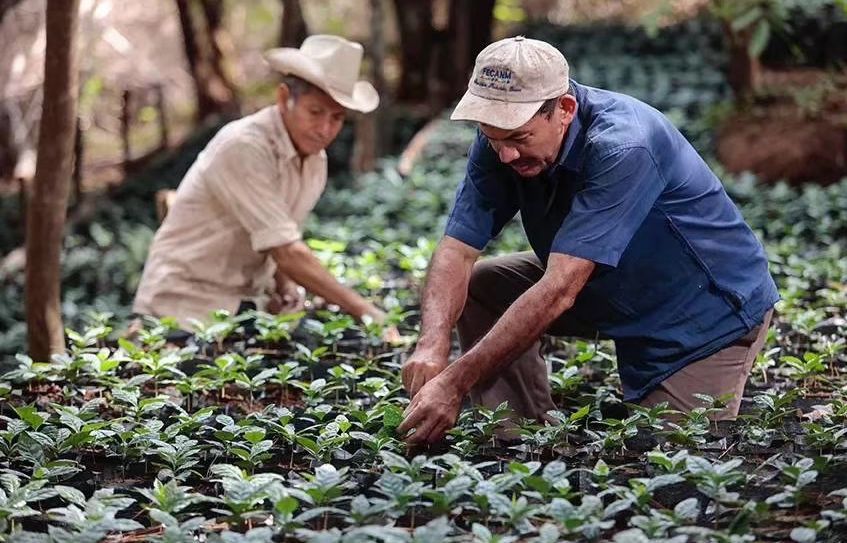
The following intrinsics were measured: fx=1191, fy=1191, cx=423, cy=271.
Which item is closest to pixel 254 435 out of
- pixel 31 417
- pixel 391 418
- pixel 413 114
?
pixel 391 418

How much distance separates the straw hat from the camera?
5273mm

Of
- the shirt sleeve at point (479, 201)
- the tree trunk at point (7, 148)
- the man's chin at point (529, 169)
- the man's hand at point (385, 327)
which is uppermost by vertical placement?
the man's chin at point (529, 169)

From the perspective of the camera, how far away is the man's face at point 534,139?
366 centimetres

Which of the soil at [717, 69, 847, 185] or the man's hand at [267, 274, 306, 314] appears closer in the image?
the man's hand at [267, 274, 306, 314]

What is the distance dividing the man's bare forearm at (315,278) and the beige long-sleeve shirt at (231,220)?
0.07m

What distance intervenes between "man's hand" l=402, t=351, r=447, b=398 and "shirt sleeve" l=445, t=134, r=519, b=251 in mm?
521

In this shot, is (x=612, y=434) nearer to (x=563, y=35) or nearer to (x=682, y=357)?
(x=682, y=357)

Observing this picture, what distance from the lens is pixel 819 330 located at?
505cm

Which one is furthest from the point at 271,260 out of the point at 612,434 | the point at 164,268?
the point at 612,434

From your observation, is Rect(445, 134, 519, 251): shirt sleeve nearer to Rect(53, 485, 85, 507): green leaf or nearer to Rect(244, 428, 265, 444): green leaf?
Rect(244, 428, 265, 444): green leaf

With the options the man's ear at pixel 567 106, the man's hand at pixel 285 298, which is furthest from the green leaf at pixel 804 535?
the man's hand at pixel 285 298

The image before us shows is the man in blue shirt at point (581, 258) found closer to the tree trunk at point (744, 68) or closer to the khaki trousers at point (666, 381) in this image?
the khaki trousers at point (666, 381)

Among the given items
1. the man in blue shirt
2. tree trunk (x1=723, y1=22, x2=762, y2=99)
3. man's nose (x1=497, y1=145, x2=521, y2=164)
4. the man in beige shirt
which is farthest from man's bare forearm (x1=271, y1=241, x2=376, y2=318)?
tree trunk (x1=723, y1=22, x2=762, y2=99)

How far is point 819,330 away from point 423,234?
347 centimetres
